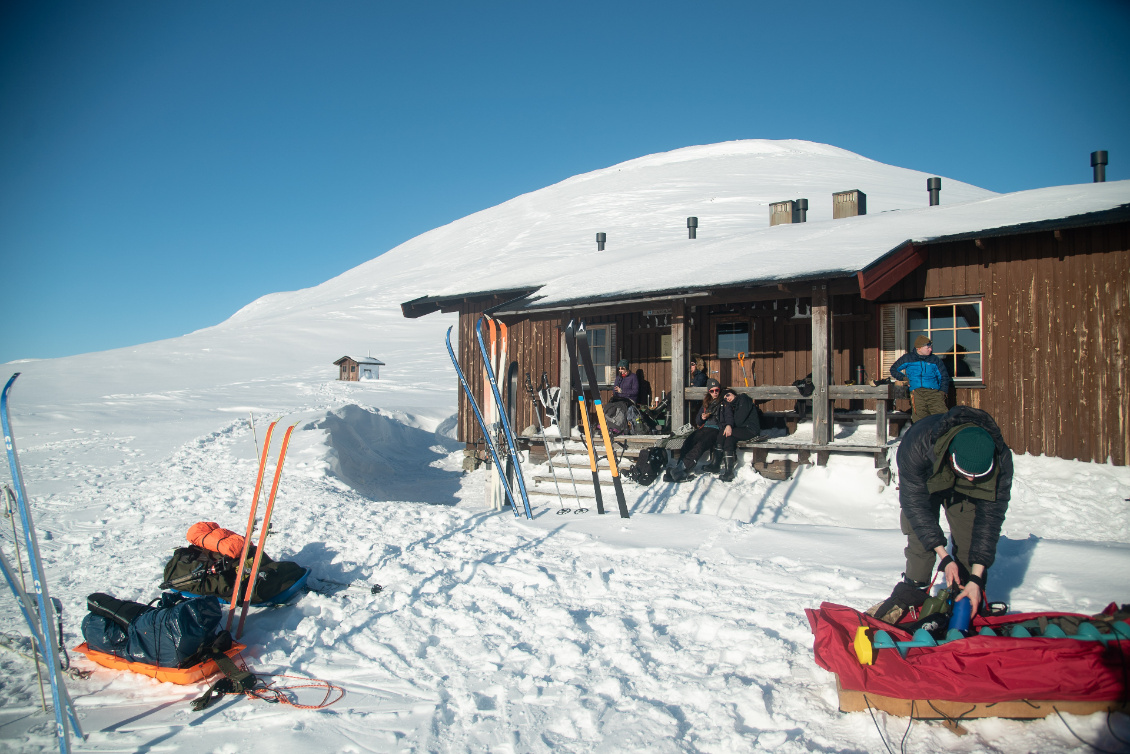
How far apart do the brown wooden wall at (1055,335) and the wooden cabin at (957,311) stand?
13 millimetres

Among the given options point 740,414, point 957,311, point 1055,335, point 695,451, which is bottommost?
point 695,451

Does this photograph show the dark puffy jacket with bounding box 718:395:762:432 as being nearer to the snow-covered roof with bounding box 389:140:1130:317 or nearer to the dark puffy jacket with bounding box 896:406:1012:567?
the snow-covered roof with bounding box 389:140:1130:317

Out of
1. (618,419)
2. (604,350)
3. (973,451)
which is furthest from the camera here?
(604,350)

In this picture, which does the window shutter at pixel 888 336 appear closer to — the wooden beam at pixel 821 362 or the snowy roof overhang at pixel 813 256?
the snowy roof overhang at pixel 813 256

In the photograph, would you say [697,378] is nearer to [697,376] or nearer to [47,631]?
[697,376]

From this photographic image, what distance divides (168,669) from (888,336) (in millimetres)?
9203

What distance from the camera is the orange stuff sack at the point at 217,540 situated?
4645 millimetres

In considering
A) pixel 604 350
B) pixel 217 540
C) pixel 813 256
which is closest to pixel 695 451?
pixel 813 256

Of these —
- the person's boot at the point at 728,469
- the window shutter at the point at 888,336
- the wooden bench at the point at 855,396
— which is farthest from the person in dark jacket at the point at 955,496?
the window shutter at the point at 888,336

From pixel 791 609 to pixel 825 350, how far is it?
16.4 feet

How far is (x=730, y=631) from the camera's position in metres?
3.64

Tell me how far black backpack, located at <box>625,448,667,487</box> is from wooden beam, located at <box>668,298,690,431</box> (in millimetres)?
652

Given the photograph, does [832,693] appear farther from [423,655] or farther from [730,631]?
[423,655]

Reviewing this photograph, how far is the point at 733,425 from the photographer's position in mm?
8688
